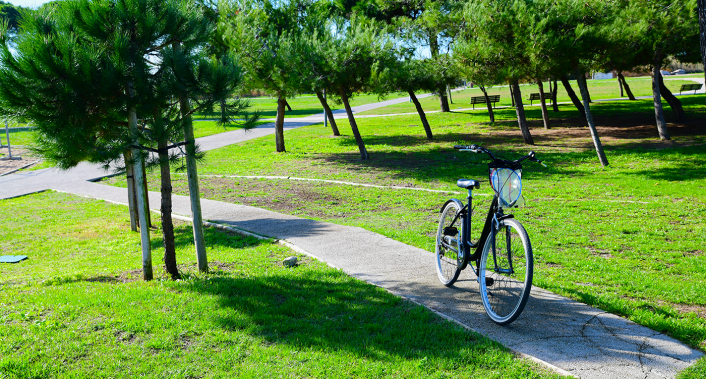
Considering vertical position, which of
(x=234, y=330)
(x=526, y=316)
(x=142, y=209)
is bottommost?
(x=526, y=316)

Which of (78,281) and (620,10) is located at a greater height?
(620,10)

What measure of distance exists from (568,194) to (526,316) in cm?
737

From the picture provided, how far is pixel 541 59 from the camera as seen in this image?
14.4 m

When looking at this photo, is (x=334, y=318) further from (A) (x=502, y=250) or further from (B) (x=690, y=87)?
(B) (x=690, y=87)

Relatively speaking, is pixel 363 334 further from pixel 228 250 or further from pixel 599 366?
pixel 228 250

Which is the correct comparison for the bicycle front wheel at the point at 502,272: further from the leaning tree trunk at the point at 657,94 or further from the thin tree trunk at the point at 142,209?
the leaning tree trunk at the point at 657,94

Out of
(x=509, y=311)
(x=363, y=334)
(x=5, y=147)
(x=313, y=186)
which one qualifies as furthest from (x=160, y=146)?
(x=5, y=147)

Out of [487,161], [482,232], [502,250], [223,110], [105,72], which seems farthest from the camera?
[487,161]

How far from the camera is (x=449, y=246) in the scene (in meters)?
5.50

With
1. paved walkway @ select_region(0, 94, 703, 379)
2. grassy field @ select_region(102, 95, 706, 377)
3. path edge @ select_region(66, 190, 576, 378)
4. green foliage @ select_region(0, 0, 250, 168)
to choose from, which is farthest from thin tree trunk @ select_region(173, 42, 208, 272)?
paved walkway @ select_region(0, 94, 703, 379)

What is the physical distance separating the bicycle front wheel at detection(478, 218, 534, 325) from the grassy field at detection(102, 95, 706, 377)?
945mm

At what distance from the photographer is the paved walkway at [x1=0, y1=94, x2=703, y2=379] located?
381 centimetres

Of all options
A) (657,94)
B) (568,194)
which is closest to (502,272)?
(568,194)

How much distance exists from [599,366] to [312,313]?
2.39 metres
